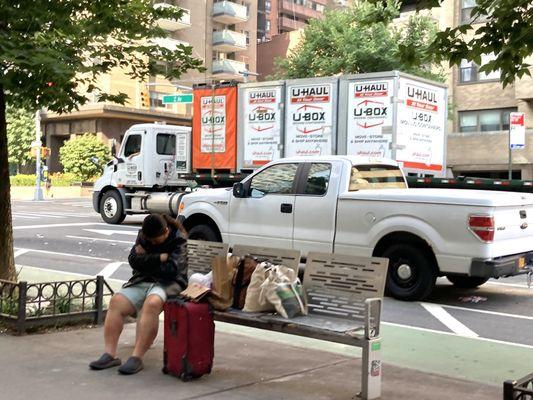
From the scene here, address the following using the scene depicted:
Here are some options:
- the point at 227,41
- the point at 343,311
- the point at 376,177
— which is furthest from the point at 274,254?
the point at 227,41

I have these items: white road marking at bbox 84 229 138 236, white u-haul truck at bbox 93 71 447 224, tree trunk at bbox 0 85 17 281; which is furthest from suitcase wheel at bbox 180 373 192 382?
white road marking at bbox 84 229 138 236

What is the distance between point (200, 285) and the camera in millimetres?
5473

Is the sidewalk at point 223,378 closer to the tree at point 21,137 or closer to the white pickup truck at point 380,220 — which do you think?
the white pickup truck at point 380,220

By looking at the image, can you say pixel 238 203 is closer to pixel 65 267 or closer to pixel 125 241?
pixel 65 267

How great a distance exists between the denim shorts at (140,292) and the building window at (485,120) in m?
Result: 28.0

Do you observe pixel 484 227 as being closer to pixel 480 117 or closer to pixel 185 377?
pixel 185 377

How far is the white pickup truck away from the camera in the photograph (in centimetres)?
839

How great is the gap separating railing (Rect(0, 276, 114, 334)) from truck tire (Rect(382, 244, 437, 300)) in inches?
158

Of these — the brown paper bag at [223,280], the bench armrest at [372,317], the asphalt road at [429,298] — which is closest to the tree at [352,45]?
the asphalt road at [429,298]

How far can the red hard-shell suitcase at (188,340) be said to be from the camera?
507 cm

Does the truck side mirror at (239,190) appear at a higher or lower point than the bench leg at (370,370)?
higher

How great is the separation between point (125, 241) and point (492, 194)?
958 cm

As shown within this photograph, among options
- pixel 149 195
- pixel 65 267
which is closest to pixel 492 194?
pixel 65 267

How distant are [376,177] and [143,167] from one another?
11298 mm
